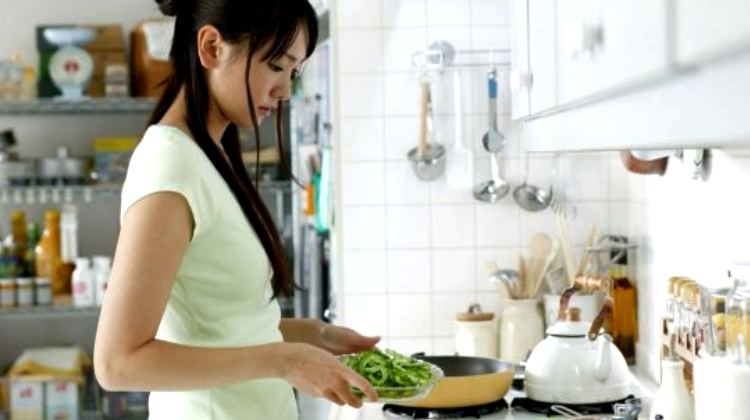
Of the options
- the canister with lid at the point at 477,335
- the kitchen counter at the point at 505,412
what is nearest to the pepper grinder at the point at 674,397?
the kitchen counter at the point at 505,412

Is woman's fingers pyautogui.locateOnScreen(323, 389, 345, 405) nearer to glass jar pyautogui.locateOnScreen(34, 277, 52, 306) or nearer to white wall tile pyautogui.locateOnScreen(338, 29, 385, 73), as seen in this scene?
white wall tile pyautogui.locateOnScreen(338, 29, 385, 73)

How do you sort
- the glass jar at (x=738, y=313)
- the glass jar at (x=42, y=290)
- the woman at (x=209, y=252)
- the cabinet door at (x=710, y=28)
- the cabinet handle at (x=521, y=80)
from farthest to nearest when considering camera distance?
the glass jar at (x=42, y=290) < the cabinet handle at (x=521, y=80) < the glass jar at (x=738, y=313) < the woman at (x=209, y=252) < the cabinet door at (x=710, y=28)

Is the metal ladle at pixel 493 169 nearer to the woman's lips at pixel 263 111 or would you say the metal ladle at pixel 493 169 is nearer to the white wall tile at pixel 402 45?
the white wall tile at pixel 402 45

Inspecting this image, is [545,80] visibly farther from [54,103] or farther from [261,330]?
[54,103]

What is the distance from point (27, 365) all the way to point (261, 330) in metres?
2.80

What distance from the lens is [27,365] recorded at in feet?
14.3

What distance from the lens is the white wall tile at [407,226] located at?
3207 millimetres

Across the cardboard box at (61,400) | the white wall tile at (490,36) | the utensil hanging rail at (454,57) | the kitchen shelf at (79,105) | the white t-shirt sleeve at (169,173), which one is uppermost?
the white wall tile at (490,36)

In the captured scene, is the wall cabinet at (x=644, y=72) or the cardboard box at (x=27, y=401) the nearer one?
the wall cabinet at (x=644, y=72)

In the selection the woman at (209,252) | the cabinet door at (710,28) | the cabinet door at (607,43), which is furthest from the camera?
the woman at (209,252)

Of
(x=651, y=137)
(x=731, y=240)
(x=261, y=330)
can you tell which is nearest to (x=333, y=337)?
(x=261, y=330)

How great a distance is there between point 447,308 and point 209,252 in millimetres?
1594

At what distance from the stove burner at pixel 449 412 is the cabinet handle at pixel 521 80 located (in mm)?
644

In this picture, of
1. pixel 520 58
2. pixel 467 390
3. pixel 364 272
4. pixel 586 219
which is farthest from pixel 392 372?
pixel 586 219
